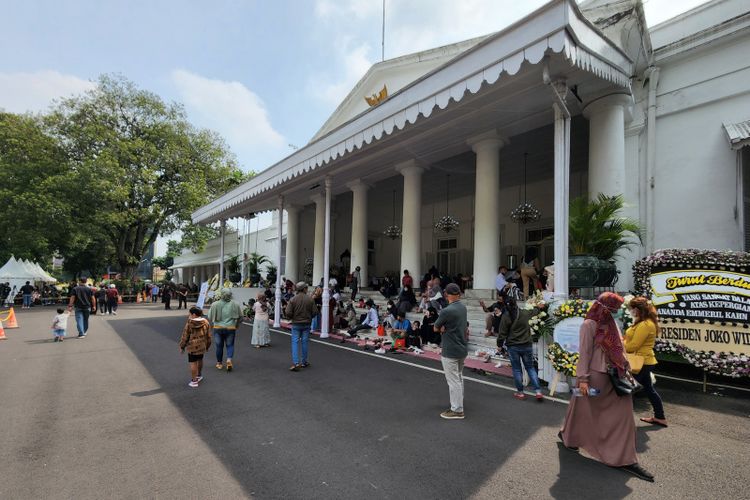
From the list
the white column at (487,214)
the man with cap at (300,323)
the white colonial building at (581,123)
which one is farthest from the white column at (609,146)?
the man with cap at (300,323)

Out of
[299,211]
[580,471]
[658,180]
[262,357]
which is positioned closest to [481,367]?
[580,471]

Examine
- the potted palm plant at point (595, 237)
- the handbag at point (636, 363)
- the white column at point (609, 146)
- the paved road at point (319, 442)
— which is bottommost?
the paved road at point (319, 442)

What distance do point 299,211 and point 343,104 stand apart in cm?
620

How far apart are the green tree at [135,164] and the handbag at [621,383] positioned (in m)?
27.2

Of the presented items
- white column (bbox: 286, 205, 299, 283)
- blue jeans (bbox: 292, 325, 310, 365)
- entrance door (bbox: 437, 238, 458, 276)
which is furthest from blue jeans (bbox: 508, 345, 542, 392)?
A: white column (bbox: 286, 205, 299, 283)

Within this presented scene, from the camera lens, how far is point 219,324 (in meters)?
6.96

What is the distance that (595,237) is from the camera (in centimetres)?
671

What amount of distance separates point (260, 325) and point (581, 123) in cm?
1076

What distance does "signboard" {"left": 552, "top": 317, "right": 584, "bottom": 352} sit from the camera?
5.34 metres

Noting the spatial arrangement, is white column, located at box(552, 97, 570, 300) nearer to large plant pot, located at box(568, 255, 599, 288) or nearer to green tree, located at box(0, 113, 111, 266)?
large plant pot, located at box(568, 255, 599, 288)

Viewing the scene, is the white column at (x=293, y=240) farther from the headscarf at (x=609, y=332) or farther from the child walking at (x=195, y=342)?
the headscarf at (x=609, y=332)

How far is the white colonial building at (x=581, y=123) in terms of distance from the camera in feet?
19.4

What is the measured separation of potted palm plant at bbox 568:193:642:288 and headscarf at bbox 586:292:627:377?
311 cm

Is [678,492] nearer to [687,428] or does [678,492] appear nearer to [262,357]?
[687,428]
